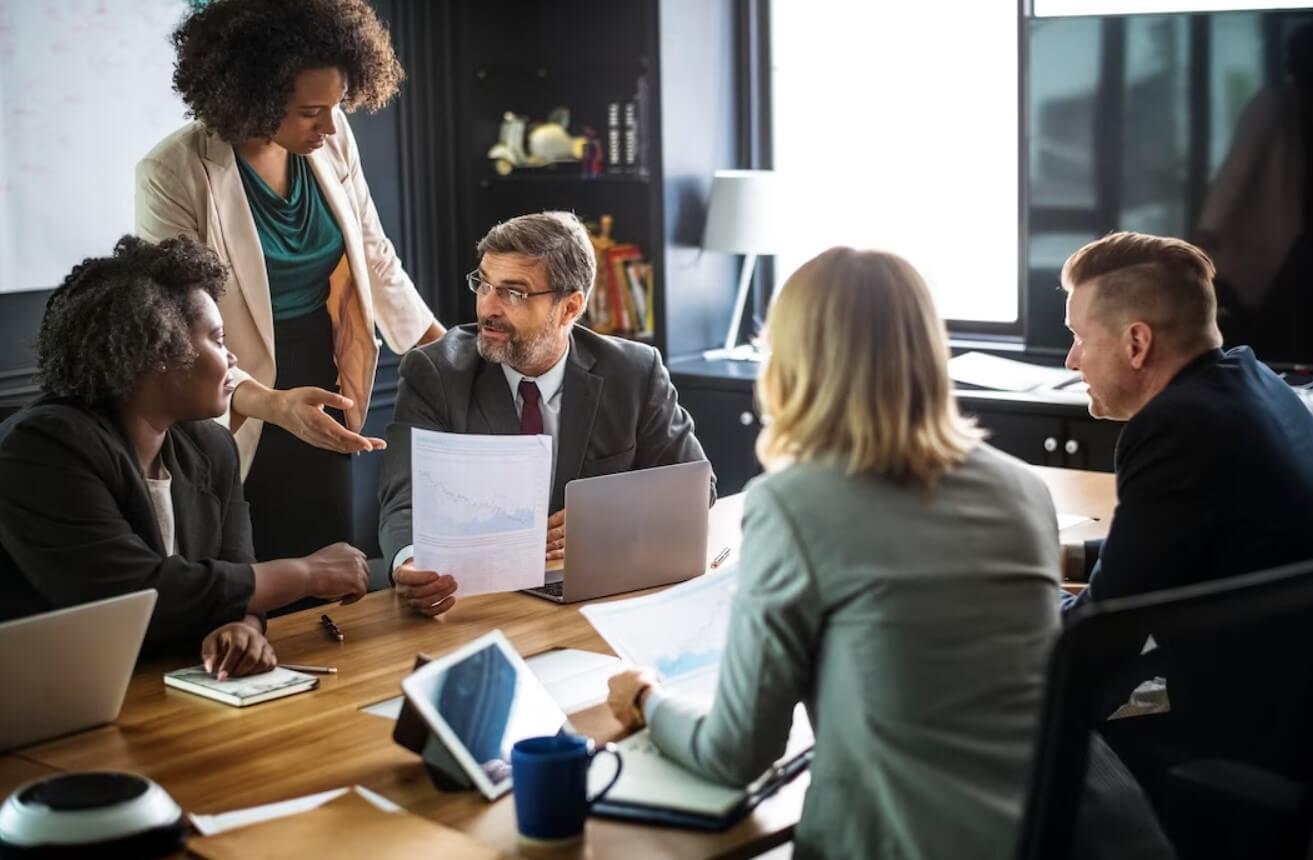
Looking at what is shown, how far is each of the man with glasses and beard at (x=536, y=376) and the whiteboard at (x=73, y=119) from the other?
5.15ft

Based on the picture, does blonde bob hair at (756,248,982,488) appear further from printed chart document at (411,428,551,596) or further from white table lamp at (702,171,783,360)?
white table lamp at (702,171,783,360)

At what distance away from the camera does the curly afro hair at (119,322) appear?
230 cm

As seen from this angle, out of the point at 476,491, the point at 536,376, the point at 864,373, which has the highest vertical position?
the point at 864,373

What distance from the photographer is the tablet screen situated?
1.77m

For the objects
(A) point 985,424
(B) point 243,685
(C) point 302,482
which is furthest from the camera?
(A) point 985,424

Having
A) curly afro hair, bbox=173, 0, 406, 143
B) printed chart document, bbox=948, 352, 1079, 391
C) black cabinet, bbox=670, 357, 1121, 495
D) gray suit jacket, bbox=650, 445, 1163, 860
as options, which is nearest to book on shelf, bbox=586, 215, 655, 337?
black cabinet, bbox=670, 357, 1121, 495

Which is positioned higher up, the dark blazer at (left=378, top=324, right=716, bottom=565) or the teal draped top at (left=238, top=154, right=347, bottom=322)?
the teal draped top at (left=238, top=154, right=347, bottom=322)

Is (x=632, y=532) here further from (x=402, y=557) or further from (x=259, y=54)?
(x=259, y=54)

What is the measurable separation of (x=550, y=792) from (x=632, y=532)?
92 centimetres

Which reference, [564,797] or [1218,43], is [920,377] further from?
[1218,43]

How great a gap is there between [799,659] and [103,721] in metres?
0.90

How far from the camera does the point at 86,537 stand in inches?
86.2

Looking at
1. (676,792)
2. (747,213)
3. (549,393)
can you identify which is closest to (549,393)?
(549,393)

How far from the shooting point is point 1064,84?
13.9 ft
